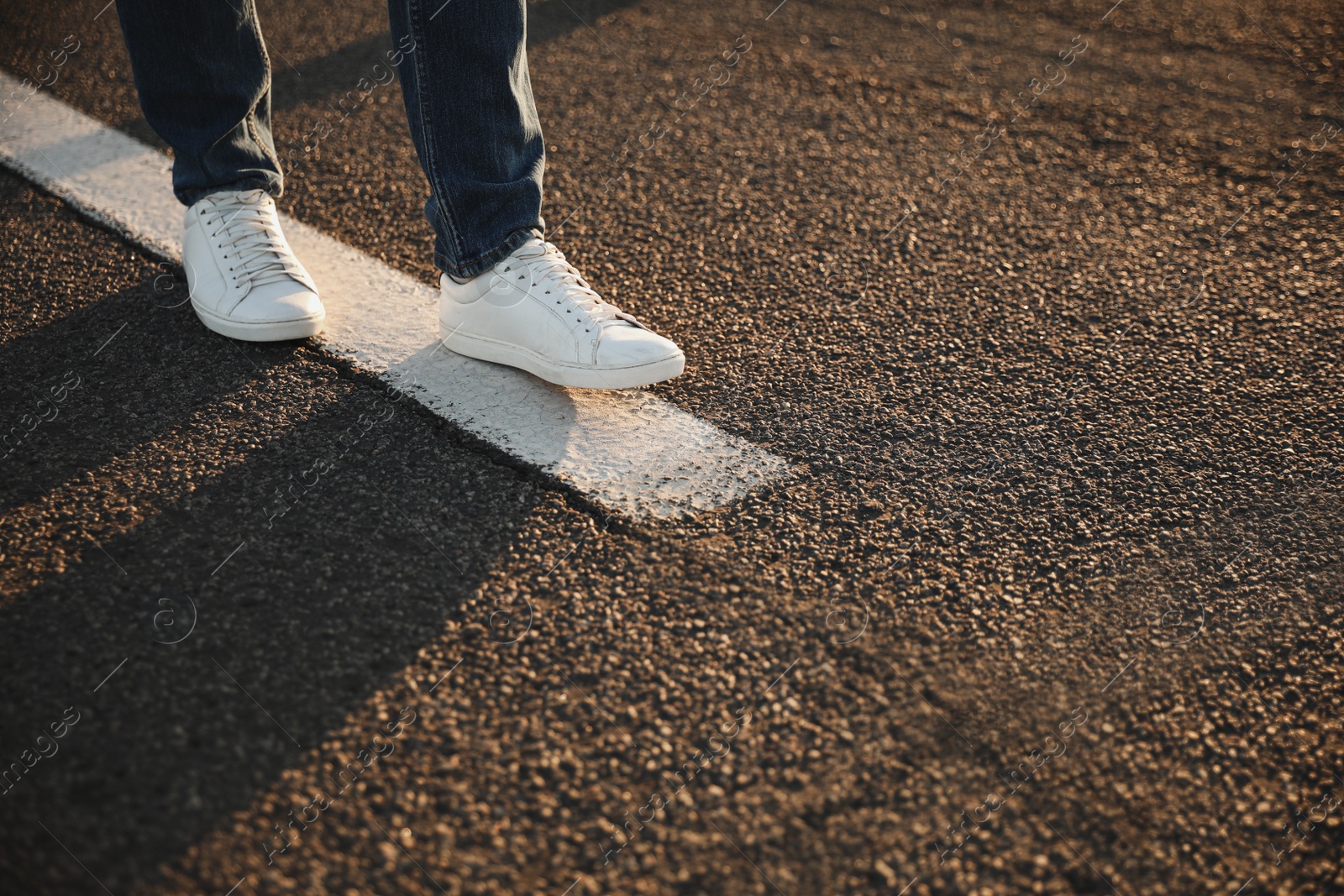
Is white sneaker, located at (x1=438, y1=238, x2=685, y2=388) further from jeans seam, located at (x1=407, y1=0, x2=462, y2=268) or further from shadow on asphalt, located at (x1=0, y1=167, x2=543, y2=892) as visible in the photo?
shadow on asphalt, located at (x1=0, y1=167, x2=543, y2=892)

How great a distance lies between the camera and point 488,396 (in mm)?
2078

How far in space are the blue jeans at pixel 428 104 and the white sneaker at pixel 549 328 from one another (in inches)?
2.1

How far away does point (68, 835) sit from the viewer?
124 cm

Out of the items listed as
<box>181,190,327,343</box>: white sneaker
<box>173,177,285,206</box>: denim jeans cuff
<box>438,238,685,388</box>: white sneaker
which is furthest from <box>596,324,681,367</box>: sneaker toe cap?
<box>173,177,285,206</box>: denim jeans cuff

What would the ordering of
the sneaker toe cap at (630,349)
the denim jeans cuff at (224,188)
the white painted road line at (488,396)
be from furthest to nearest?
the denim jeans cuff at (224,188) → the sneaker toe cap at (630,349) → the white painted road line at (488,396)

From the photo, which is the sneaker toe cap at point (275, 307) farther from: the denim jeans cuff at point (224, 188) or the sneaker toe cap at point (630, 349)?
the sneaker toe cap at point (630, 349)

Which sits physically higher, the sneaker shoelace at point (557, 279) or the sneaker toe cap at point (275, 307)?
the sneaker shoelace at point (557, 279)

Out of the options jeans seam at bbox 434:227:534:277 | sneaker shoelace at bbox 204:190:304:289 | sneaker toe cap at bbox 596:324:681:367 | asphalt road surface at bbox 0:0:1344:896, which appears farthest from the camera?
sneaker shoelace at bbox 204:190:304:289

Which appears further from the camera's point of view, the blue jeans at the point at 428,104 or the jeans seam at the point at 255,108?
the jeans seam at the point at 255,108

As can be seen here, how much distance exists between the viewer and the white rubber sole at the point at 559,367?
1989 millimetres


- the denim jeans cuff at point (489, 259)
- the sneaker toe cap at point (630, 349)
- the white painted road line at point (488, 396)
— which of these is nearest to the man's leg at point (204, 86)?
the white painted road line at point (488, 396)

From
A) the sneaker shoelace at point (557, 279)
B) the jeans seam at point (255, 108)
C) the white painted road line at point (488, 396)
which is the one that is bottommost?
the white painted road line at point (488, 396)

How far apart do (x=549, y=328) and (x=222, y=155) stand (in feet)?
3.14

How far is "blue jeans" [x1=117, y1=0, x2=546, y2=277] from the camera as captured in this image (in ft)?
6.32
